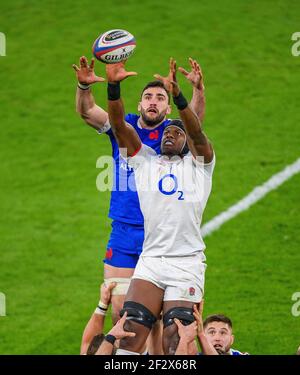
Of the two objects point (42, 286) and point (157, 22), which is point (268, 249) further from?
point (157, 22)

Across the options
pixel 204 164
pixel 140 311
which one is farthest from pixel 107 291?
pixel 204 164

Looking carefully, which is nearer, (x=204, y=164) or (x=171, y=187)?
(x=171, y=187)

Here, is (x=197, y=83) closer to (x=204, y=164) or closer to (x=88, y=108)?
(x=204, y=164)

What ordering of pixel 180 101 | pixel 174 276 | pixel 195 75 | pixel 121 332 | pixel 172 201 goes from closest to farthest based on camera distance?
pixel 121 332 < pixel 180 101 < pixel 174 276 < pixel 172 201 < pixel 195 75

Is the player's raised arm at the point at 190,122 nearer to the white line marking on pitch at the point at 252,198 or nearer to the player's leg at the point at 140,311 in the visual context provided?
the player's leg at the point at 140,311

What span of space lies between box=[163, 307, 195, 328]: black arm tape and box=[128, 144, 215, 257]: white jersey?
47 cm

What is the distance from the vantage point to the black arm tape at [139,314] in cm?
911

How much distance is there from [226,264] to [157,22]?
6.21 metres

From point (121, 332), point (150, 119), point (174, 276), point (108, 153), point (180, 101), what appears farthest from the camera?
point (108, 153)

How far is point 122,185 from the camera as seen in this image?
406 inches

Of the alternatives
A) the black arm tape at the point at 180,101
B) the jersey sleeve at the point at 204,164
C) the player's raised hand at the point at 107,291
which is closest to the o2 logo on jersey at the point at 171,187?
the jersey sleeve at the point at 204,164

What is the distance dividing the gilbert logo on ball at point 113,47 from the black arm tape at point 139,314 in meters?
1.96

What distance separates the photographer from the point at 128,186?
33.7ft

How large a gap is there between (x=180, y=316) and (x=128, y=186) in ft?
5.36
